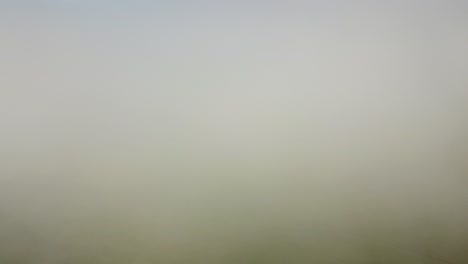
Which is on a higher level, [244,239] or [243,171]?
[243,171]

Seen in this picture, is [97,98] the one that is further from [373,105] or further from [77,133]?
[373,105]

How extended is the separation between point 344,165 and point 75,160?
3.26 ft

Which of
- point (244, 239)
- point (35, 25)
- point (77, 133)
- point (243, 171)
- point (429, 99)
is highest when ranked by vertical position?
point (35, 25)

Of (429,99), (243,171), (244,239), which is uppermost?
(429,99)

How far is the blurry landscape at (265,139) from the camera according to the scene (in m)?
1.45

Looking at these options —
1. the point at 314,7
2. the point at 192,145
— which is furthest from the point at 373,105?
the point at 192,145

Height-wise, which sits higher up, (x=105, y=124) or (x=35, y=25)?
(x=35, y=25)

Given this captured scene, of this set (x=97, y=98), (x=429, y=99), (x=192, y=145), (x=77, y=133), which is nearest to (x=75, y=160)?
(x=77, y=133)

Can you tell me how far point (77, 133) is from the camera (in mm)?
1432

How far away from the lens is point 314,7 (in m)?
1.47

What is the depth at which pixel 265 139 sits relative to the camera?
1.48 m

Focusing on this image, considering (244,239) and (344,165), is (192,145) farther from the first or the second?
(344,165)

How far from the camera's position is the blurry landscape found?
145 cm

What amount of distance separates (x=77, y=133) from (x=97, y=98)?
0.15 meters
